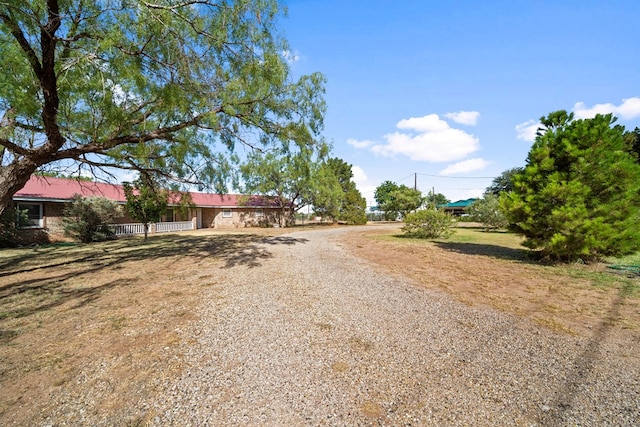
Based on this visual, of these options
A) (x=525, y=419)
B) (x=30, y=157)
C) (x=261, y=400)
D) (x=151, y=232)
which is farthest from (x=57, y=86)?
(x=151, y=232)

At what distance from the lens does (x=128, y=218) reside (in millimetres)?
19125

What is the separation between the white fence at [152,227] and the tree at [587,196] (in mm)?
20763

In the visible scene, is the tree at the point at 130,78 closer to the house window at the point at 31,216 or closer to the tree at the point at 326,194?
the house window at the point at 31,216

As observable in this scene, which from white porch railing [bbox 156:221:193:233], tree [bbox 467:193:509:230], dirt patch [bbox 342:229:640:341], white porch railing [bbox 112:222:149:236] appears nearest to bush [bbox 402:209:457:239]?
dirt patch [bbox 342:229:640:341]

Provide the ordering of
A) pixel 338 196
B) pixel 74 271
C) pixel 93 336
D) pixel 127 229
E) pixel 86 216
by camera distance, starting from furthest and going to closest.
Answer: pixel 338 196 → pixel 127 229 → pixel 86 216 → pixel 74 271 → pixel 93 336

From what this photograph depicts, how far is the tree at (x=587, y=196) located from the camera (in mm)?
7406

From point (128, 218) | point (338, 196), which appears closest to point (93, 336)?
point (128, 218)

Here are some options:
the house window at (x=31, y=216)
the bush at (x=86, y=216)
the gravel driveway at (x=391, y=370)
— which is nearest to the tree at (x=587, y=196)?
the gravel driveway at (x=391, y=370)

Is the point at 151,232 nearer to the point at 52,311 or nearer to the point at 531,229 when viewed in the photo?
the point at 52,311

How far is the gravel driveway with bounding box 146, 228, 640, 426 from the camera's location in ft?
7.09

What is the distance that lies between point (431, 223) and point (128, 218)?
20114mm

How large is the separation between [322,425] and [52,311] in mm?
4994

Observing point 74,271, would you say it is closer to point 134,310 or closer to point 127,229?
point 134,310

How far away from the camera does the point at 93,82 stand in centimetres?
561
